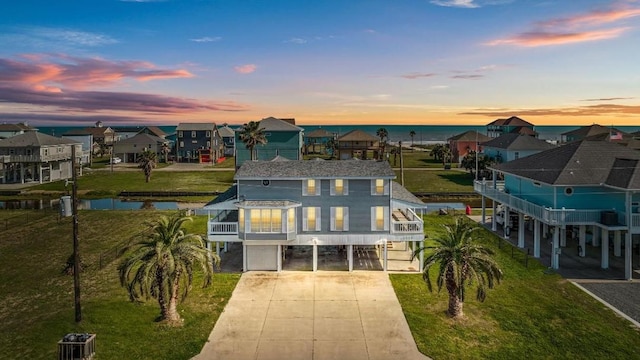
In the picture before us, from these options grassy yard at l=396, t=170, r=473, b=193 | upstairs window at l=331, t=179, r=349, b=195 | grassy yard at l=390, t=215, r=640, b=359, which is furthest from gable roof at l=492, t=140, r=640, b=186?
grassy yard at l=396, t=170, r=473, b=193

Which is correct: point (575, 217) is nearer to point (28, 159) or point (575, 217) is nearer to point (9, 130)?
point (28, 159)

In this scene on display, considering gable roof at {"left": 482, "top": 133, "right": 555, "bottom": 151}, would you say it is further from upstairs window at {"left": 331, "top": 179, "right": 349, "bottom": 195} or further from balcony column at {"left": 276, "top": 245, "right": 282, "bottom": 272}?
balcony column at {"left": 276, "top": 245, "right": 282, "bottom": 272}

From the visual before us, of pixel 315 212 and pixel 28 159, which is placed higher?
pixel 28 159

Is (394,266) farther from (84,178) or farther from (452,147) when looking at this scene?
(452,147)

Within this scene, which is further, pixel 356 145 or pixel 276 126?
pixel 356 145

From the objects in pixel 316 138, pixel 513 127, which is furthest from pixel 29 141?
pixel 513 127
